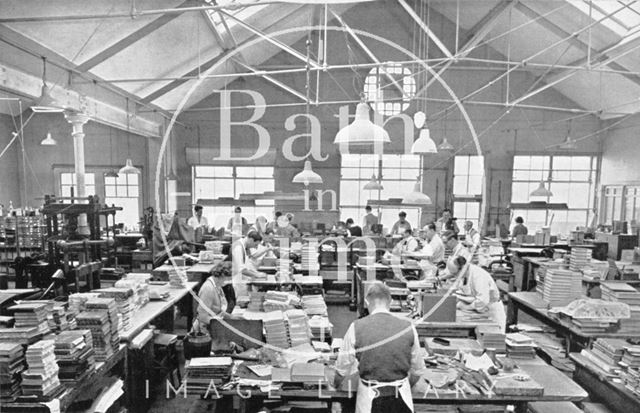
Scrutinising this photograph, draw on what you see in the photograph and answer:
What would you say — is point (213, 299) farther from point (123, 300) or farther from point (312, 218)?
point (312, 218)

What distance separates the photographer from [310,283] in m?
6.30

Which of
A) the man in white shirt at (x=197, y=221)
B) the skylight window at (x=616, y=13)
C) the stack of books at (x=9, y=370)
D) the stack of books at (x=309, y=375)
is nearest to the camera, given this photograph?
the stack of books at (x=9, y=370)

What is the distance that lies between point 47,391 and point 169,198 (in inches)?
453

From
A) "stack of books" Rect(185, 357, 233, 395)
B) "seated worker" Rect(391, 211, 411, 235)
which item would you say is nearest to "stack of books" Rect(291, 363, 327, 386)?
"stack of books" Rect(185, 357, 233, 395)

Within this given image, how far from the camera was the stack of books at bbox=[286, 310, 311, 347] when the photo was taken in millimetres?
3838

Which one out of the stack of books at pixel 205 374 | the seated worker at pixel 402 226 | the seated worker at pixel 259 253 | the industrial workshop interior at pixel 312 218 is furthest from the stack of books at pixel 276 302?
the seated worker at pixel 402 226

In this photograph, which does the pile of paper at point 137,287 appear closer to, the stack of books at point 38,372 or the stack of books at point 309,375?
the stack of books at point 38,372

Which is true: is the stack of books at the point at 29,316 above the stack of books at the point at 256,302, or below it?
above

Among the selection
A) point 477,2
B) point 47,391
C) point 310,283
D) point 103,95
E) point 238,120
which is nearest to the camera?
point 47,391

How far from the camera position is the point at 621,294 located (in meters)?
4.48

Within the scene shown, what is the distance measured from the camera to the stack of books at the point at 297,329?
3.84 metres

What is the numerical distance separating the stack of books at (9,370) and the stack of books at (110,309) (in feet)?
2.50

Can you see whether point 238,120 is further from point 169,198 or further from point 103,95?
point 103,95

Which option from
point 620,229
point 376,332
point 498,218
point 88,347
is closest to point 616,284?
point 376,332
